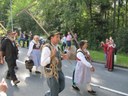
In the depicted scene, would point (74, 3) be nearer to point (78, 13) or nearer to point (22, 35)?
point (78, 13)

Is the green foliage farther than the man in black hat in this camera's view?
Yes

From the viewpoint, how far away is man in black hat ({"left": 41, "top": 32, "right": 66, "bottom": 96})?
693 centimetres

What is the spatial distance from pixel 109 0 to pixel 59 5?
5056 millimetres

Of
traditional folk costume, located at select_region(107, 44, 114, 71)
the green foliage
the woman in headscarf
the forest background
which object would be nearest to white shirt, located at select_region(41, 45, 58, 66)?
the woman in headscarf

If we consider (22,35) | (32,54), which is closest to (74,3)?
(22,35)

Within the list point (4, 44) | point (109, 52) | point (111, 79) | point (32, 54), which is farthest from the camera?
point (109, 52)

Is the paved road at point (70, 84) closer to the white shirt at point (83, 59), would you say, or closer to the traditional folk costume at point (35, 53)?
the traditional folk costume at point (35, 53)

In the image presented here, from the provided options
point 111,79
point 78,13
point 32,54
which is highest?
point 78,13

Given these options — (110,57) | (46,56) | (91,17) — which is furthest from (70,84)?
(91,17)

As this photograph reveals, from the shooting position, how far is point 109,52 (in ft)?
52.1

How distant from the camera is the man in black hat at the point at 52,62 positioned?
6.93 metres

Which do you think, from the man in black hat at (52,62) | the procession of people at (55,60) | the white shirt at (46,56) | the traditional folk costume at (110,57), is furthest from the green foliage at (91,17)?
the white shirt at (46,56)

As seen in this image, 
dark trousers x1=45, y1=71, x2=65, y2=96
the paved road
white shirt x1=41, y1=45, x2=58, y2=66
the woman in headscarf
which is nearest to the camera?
white shirt x1=41, y1=45, x2=58, y2=66

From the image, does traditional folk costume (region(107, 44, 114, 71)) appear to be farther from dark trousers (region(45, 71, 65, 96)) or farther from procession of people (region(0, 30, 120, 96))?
dark trousers (region(45, 71, 65, 96))
